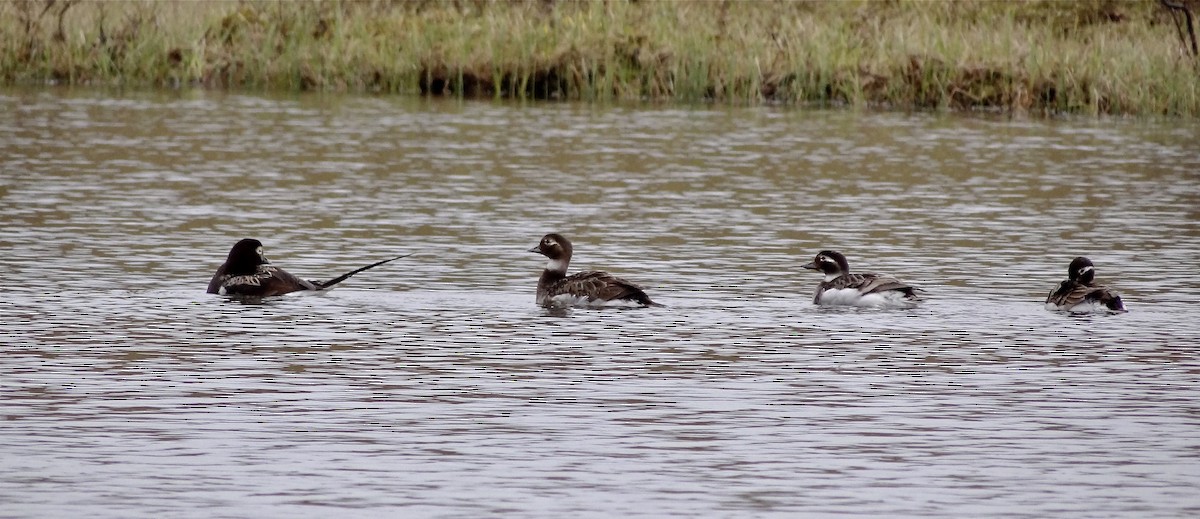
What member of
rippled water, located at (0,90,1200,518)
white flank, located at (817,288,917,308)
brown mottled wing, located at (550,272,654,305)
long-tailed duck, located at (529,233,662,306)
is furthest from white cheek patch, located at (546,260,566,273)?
white flank, located at (817,288,917,308)

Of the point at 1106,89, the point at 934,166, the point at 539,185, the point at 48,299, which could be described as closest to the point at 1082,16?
the point at 1106,89

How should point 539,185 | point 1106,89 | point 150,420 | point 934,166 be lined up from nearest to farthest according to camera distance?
point 150,420, point 539,185, point 934,166, point 1106,89

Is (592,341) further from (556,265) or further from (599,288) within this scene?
(556,265)

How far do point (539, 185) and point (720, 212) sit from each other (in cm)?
287

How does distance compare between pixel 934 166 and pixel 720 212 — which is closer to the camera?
pixel 720 212

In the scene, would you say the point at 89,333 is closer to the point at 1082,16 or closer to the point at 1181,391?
the point at 1181,391

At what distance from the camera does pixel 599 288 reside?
13.0 m

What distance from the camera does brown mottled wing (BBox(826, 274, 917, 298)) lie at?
12953 mm

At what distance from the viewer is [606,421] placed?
897cm

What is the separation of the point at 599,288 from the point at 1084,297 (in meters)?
2.88

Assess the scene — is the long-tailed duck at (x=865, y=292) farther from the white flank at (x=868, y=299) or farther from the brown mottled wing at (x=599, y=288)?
the brown mottled wing at (x=599, y=288)

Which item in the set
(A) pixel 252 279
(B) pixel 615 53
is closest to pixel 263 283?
(A) pixel 252 279

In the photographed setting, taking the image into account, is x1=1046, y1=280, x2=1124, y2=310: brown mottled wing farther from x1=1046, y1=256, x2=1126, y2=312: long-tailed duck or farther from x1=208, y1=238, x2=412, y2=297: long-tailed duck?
x1=208, y1=238, x2=412, y2=297: long-tailed duck

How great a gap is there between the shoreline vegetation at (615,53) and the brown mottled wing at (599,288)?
17.8 meters
